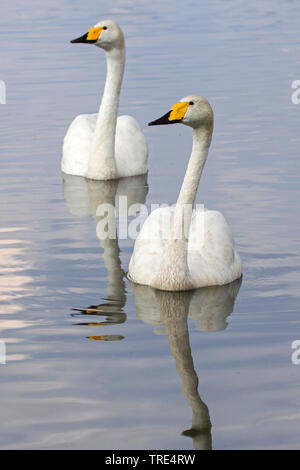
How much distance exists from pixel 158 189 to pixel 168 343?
6.10m

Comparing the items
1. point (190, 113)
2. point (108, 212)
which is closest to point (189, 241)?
point (190, 113)

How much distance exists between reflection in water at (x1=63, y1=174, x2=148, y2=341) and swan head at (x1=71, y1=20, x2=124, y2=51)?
1918 millimetres

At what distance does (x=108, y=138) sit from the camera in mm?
16609

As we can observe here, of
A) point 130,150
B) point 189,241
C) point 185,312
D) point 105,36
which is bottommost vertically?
point 185,312

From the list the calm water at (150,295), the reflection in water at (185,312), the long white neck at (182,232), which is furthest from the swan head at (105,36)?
the reflection in water at (185,312)

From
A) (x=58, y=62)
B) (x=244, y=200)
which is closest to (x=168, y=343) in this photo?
(x=244, y=200)

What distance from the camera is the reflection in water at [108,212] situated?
1055cm

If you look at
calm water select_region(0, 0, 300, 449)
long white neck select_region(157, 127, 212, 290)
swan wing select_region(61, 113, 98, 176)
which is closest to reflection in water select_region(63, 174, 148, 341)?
calm water select_region(0, 0, 300, 449)

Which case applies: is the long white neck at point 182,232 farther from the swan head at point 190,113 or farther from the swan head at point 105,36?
the swan head at point 105,36

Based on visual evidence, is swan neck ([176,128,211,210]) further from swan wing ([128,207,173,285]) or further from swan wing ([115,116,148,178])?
swan wing ([115,116,148,178])

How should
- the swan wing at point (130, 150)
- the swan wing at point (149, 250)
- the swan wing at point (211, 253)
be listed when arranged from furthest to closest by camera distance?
the swan wing at point (130, 150), the swan wing at point (149, 250), the swan wing at point (211, 253)

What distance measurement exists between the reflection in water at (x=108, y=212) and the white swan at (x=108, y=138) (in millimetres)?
154

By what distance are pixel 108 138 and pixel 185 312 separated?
21.1 ft

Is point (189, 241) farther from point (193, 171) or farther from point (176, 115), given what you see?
point (176, 115)
